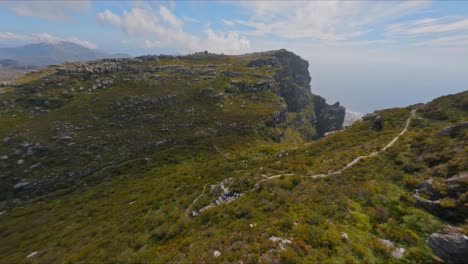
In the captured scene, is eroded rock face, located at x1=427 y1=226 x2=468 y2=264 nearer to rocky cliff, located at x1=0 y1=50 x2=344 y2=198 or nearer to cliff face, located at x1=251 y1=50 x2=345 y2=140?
rocky cliff, located at x1=0 y1=50 x2=344 y2=198

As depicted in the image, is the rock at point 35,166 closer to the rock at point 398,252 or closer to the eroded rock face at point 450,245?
the rock at point 398,252

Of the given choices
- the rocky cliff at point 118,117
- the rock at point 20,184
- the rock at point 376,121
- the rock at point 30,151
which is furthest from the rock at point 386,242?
the rock at point 30,151

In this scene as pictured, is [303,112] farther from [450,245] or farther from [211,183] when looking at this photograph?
[450,245]

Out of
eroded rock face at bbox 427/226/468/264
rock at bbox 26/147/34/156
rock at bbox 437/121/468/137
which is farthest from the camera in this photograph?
rock at bbox 26/147/34/156

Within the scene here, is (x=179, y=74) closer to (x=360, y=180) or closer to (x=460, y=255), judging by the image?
(x=360, y=180)

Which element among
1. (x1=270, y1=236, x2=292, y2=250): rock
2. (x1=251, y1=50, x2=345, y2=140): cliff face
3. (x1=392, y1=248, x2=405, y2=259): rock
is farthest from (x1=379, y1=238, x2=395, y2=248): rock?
(x1=251, y1=50, x2=345, y2=140): cliff face

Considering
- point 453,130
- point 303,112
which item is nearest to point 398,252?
point 453,130

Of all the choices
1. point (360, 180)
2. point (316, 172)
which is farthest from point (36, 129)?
point (360, 180)
